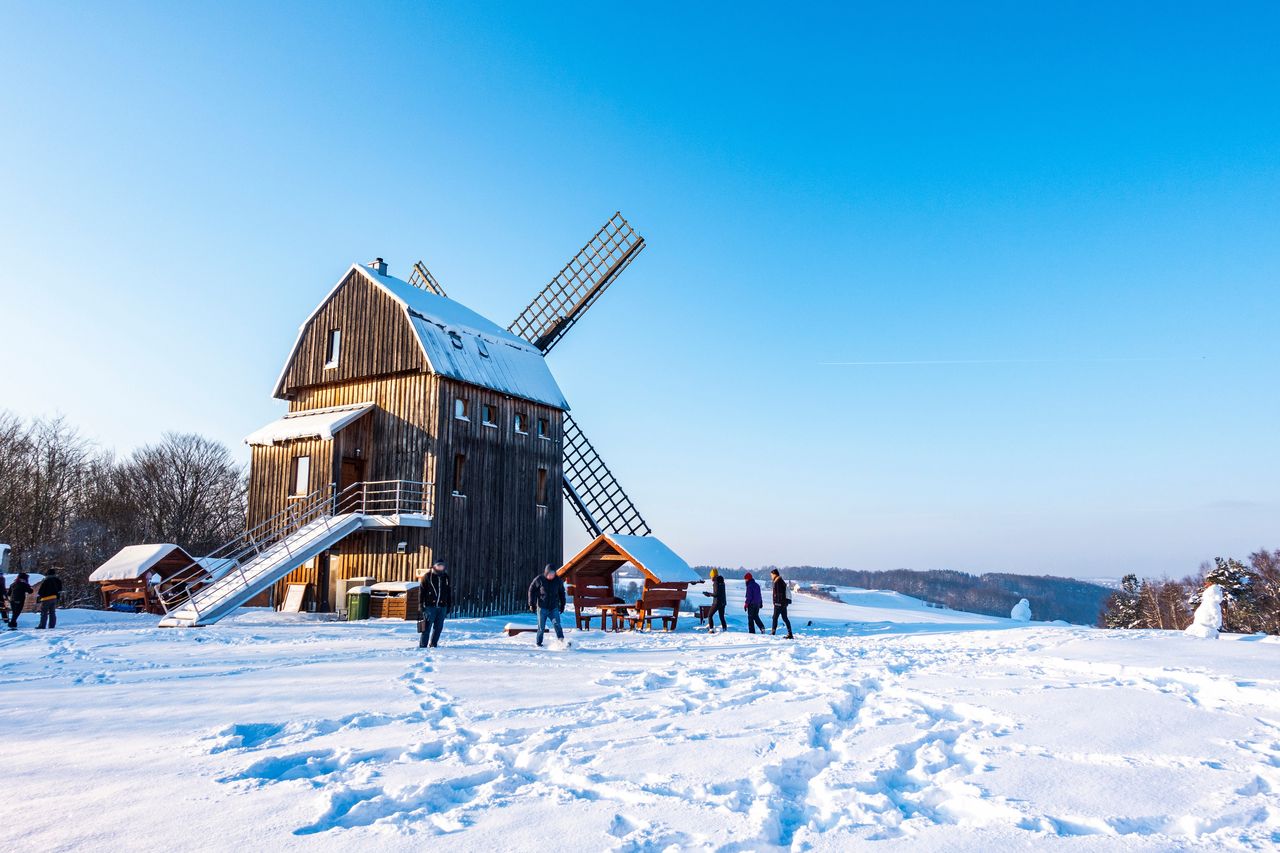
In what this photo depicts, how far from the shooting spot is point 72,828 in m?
4.43

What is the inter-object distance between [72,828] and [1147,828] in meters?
6.28

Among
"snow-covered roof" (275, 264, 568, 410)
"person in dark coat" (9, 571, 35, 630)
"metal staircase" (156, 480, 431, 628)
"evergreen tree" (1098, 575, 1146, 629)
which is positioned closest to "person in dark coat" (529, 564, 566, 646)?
"metal staircase" (156, 480, 431, 628)

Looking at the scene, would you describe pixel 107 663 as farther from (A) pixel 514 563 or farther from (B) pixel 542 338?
(B) pixel 542 338

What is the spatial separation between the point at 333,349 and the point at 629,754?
22861mm

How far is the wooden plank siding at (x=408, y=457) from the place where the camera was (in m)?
23.7

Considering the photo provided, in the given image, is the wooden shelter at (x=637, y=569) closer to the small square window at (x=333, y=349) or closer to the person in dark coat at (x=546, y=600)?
the person in dark coat at (x=546, y=600)

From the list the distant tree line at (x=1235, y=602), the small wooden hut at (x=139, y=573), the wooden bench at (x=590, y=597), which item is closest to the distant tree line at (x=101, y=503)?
the small wooden hut at (x=139, y=573)

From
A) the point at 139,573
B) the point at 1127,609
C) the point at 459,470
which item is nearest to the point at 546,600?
the point at 459,470

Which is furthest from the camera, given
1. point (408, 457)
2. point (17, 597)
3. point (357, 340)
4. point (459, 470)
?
point (357, 340)

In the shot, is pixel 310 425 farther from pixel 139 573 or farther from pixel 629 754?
pixel 629 754

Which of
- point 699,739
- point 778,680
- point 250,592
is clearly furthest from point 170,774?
point 250,592

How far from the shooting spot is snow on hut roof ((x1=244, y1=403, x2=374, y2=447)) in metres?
23.6

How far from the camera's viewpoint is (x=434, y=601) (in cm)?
1409

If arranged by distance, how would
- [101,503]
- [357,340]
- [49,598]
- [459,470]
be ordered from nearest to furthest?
[49,598] → [459,470] → [357,340] → [101,503]
